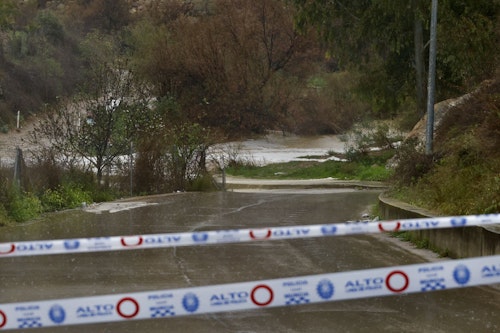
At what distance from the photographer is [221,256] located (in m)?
12.5

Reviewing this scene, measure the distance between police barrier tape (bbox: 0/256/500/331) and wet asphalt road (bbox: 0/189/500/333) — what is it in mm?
2316

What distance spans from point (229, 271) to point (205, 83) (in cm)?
4921

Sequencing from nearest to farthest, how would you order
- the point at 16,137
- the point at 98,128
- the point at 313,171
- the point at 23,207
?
the point at 23,207 < the point at 98,128 < the point at 313,171 < the point at 16,137

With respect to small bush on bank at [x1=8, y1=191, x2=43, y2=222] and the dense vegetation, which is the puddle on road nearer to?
the dense vegetation

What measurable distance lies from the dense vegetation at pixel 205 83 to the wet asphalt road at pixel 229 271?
6.83 ft

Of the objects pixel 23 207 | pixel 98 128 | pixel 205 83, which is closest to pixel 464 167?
pixel 23 207

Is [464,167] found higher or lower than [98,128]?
lower

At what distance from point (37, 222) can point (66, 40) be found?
60.1m

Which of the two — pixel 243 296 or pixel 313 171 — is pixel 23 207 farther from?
pixel 313 171

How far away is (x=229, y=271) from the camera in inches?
436

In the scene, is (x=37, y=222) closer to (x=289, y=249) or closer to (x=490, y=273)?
(x=289, y=249)

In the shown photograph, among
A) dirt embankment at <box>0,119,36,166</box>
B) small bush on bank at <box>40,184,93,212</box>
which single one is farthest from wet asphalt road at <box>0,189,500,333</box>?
dirt embankment at <box>0,119,36,166</box>

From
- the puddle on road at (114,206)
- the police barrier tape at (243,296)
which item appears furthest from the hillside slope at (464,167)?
the police barrier tape at (243,296)

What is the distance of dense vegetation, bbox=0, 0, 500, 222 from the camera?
81.3 feet
